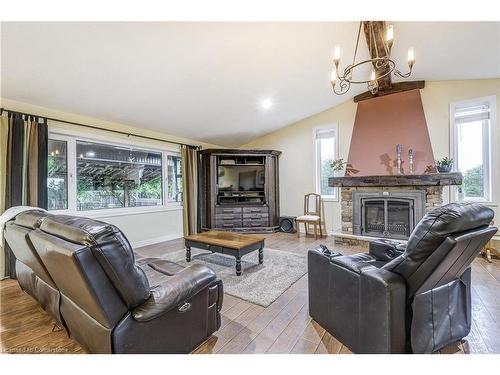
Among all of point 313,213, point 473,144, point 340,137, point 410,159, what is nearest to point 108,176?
point 313,213

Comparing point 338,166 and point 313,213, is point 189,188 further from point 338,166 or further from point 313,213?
point 338,166

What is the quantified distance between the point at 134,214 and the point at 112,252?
3.45 metres

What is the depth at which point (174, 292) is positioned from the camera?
142cm

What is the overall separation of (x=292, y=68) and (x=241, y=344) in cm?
343

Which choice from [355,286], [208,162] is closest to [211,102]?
[208,162]

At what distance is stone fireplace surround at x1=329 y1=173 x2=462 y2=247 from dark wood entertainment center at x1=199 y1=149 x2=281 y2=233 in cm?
155

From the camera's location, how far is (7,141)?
111 inches

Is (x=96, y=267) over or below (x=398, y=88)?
below

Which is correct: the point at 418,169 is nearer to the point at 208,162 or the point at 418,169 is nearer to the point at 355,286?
the point at 355,286

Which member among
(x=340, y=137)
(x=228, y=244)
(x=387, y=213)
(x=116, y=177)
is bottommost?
(x=228, y=244)

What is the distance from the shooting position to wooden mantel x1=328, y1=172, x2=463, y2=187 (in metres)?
3.57

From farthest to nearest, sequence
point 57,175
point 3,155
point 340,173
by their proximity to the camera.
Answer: point 340,173 < point 57,175 < point 3,155

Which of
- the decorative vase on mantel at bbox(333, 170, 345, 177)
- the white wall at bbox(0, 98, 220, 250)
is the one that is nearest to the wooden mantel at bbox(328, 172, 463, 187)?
the decorative vase on mantel at bbox(333, 170, 345, 177)

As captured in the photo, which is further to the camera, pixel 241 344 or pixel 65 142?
pixel 65 142
